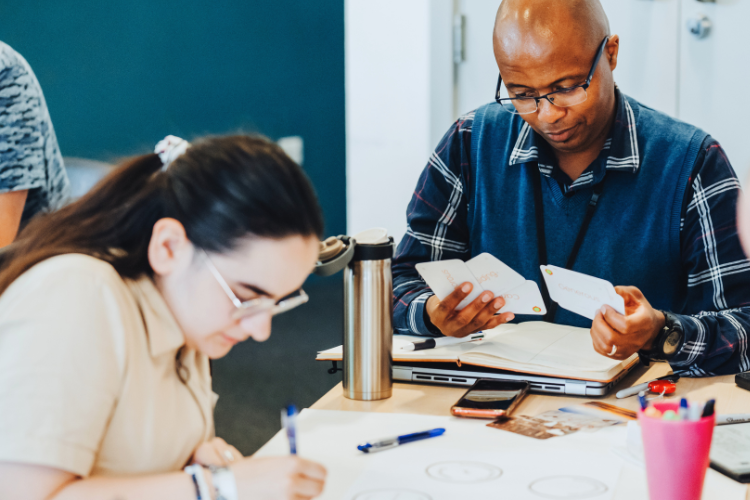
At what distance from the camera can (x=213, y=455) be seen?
2.79 feet

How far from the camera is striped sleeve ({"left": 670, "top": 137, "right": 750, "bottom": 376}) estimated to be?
1.24m

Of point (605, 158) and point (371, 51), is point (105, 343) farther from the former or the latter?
point (371, 51)

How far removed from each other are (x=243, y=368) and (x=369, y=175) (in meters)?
1.15

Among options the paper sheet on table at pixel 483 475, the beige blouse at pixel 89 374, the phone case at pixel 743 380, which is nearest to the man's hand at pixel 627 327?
the phone case at pixel 743 380

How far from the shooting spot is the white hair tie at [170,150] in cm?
83

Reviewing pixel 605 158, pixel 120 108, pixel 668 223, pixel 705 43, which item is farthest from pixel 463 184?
pixel 120 108

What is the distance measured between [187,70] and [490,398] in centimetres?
302

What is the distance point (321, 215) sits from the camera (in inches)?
32.9

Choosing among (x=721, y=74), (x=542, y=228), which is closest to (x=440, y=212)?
(x=542, y=228)

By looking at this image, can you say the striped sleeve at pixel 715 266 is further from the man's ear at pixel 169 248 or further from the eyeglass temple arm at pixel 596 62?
the man's ear at pixel 169 248

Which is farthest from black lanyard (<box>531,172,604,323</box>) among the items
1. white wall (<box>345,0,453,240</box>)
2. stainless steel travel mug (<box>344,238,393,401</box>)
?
white wall (<box>345,0,453,240</box>)

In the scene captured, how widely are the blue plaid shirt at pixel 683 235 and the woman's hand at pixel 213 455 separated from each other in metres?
0.58

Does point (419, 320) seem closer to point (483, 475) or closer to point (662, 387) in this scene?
point (662, 387)

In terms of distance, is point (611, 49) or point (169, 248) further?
point (611, 49)
